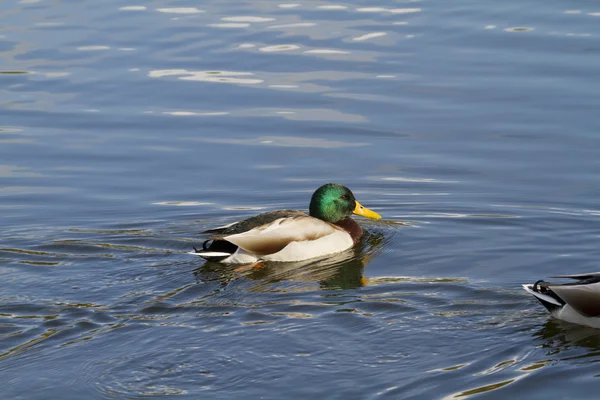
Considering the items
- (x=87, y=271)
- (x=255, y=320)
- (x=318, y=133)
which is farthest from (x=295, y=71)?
(x=255, y=320)

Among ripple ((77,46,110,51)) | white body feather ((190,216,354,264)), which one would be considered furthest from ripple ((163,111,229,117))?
white body feather ((190,216,354,264))

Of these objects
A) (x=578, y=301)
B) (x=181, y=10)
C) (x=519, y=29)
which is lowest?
(x=578, y=301)

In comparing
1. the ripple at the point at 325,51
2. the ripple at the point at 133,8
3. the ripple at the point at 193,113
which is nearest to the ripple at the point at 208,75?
the ripple at the point at 325,51

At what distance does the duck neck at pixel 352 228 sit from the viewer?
12297 mm

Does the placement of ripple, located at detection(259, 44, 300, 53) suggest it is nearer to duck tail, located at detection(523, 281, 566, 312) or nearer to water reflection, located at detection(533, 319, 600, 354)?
duck tail, located at detection(523, 281, 566, 312)

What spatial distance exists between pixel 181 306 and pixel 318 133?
5.95 meters

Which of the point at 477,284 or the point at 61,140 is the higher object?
the point at 61,140

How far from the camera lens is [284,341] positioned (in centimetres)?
862

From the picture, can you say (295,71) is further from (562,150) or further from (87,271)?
(87,271)

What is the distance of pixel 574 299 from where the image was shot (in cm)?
891

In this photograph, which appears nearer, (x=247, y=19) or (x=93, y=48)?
(x=93, y=48)

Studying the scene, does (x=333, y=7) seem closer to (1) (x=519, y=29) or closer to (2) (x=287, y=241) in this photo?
(1) (x=519, y=29)

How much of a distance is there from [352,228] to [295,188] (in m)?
1.31

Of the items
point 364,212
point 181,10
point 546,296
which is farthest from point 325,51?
point 546,296
